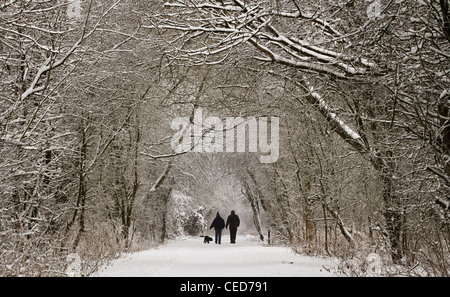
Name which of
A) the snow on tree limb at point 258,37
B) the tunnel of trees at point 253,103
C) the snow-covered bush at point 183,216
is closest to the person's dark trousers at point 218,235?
the snow-covered bush at point 183,216

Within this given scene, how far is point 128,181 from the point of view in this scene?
→ 17.1 metres

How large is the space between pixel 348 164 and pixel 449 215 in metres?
5.51

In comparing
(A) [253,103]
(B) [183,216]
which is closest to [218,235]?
(B) [183,216]

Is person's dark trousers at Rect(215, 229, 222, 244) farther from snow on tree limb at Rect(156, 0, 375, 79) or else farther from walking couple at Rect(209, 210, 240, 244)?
snow on tree limb at Rect(156, 0, 375, 79)

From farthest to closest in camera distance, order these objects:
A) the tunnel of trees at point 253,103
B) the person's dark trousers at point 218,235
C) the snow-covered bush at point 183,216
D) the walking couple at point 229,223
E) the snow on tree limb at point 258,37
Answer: the snow-covered bush at point 183,216, the person's dark trousers at point 218,235, the walking couple at point 229,223, the snow on tree limb at point 258,37, the tunnel of trees at point 253,103

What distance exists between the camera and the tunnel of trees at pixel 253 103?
6031 mm

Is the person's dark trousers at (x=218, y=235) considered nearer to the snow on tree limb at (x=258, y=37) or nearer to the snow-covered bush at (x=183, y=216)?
the snow-covered bush at (x=183, y=216)

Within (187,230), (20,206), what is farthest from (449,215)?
(187,230)

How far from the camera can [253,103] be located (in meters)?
10.3

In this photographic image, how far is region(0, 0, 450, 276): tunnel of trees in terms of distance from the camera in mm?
6031

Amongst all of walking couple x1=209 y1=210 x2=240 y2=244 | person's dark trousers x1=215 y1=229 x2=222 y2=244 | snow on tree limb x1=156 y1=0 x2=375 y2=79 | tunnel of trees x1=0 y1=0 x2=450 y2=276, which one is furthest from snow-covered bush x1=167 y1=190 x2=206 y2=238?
snow on tree limb x1=156 y1=0 x2=375 y2=79

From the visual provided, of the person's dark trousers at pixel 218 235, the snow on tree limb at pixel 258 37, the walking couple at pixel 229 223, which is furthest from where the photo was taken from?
the person's dark trousers at pixel 218 235

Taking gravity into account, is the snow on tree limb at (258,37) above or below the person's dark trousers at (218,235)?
above
